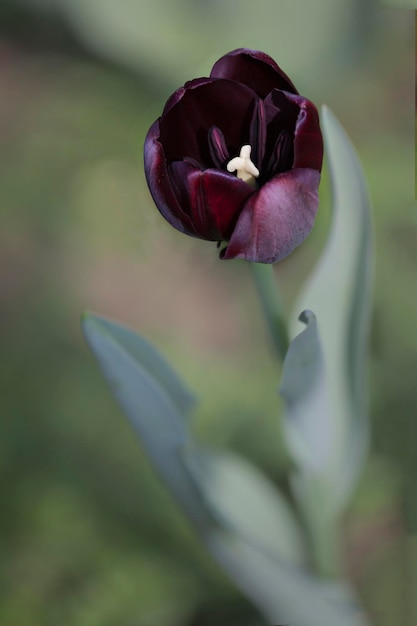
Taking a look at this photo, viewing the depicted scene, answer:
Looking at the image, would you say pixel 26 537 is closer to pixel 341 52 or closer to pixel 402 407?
pixel 402 407

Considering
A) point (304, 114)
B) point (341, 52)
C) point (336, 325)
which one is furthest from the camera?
point (341, 52)

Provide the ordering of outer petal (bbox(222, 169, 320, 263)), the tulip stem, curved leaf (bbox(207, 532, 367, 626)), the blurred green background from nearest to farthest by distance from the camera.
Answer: outer petal (bbox(222, 169, 320, 263)) < the tulip stem < curved leaf (bbox(207, 532, 367, 626)) < the blurred green background

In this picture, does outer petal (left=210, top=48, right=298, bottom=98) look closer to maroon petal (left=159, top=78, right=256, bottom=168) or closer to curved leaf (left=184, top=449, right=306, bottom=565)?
maroon petal (left=159, top=78, right=256, bottom=168)

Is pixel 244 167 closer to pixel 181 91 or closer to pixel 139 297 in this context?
pixel 181 91

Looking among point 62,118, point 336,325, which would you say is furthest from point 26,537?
point 62,118

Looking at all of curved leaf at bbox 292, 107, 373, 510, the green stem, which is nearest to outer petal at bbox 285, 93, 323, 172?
curved leaf at bbox 292, 107, 373, 510

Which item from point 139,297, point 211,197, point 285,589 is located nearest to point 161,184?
point 211,197
